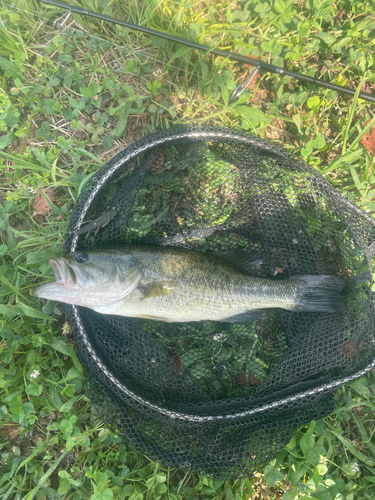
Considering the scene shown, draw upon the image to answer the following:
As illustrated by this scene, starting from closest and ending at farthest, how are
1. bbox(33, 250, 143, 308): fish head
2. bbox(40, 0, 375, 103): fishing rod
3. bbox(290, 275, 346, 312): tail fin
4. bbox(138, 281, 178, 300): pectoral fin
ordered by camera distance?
bbox(33, 250, 143, 308): fish head
bbox(138, 281, 178, 300): pectoral fin
bbox(290, 275, 346, 312): tail fin
bbox(40, 0, 375, 103): fishing rod

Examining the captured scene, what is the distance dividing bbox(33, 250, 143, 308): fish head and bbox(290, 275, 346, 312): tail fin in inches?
53.6

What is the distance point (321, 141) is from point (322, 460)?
10.00ft

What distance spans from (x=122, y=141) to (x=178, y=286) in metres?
1.64

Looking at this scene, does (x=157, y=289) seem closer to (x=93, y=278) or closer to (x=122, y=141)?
(x=93, y=278)

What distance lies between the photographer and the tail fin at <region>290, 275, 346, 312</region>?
2.53 meters

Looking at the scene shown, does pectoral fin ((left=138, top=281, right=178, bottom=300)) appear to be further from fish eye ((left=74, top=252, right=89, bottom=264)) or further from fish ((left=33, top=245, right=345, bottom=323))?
fish eye ((left=74, top=252, right=89, bottom=264))

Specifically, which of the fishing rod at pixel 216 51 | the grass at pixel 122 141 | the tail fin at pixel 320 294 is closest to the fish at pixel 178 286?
the tail fin at pixel 320 294

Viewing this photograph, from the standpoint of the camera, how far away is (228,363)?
8.89 ft

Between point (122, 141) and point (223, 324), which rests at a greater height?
point (122, 141)


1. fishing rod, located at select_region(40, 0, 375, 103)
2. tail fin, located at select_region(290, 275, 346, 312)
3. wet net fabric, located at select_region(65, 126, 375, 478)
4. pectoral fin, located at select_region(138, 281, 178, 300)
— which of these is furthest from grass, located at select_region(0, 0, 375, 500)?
tail fin, located at select_region(290, 275, 346, 312)

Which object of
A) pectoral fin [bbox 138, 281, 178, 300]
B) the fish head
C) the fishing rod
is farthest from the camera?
the fishing rod

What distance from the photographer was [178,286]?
2.42m

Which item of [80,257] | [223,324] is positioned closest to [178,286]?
[223,324]

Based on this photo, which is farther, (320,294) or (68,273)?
(320,294)
